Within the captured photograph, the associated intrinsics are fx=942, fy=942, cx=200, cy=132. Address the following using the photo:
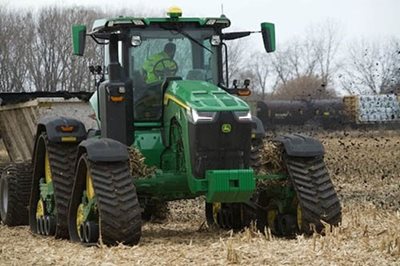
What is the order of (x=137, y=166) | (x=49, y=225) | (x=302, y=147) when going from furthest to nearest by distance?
(x=49, y=225), (x=302, y=147), (x=137, y=166)

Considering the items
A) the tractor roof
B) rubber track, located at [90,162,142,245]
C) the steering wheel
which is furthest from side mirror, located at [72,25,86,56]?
rubber track, located at [90,162,142,245]

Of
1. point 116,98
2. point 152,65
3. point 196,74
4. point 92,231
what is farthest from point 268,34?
point 92,231

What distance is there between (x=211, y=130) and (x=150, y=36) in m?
1.77

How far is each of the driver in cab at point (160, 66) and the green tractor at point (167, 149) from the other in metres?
0.01

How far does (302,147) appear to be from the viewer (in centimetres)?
1051

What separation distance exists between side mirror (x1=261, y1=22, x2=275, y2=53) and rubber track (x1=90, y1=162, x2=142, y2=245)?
246cm

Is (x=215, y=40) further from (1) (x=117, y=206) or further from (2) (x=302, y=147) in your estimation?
(1) (x=117, y=206)

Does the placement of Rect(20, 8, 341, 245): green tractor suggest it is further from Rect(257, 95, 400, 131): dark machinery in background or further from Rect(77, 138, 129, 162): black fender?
Rect(257, 95, 400, 131): dark machinery in background

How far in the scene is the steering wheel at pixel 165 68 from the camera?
11.0 metres

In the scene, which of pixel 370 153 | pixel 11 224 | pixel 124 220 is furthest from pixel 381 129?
pixel 124 220

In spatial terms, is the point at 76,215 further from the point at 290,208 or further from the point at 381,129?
the point at 381,129

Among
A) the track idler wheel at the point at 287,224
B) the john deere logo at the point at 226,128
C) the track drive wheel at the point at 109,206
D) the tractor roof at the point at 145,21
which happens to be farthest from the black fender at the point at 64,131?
the track idler wheel at the point at 287,224

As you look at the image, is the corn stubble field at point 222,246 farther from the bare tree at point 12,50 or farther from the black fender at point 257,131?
the bare tree at point 12,50

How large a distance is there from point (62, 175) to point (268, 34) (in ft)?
9.70
